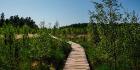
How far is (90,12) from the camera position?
52.0 feet

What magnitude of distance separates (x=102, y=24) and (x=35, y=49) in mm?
4782

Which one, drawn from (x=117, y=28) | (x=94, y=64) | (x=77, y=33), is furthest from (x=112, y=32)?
(x=77, y=33)

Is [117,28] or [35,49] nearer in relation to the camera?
[117,28]

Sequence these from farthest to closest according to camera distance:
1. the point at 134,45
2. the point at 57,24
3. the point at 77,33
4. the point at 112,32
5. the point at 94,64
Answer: the point at 77,33
the point at 57,24
the point at 94,64
the point at 134,45
the point at 112,32

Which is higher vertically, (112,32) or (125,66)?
(112,32)

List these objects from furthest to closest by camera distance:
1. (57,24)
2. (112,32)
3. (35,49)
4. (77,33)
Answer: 1. (77,33)
2. (57,24)
3. (35,49)
4. (112,32)

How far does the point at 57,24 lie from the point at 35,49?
8.89 metres

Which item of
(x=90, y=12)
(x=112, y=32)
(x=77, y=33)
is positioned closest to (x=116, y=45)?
Answer: (x=112, y=32)

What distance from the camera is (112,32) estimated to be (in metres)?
15.6

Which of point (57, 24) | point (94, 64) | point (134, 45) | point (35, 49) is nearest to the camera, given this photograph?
Result: point (134, 45)

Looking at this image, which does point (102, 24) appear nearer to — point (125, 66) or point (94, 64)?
point (125, 66)

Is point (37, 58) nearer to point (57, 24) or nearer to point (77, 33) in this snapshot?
point (57, 24)

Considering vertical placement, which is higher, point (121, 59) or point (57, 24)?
point (57, 24)

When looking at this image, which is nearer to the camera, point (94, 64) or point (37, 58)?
point (37, 58)
